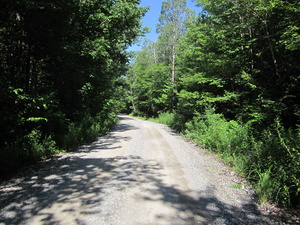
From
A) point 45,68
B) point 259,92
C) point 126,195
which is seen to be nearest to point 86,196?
point 126,195

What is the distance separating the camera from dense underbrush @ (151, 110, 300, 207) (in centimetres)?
383

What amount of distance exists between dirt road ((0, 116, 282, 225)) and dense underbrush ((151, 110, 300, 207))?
471mm

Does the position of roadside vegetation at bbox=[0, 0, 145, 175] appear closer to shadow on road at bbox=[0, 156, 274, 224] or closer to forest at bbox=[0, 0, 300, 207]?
forest at bbox=[0, 0, 300, 207]

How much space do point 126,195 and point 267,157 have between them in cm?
379

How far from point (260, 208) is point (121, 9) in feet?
35.7

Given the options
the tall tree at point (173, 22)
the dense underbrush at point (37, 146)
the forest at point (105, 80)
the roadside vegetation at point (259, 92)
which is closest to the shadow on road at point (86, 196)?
the dense underbrush at point (37, 146)

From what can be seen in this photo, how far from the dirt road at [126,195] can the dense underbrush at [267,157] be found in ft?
1.54

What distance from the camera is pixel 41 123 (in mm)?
7254

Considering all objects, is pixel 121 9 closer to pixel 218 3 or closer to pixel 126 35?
pixel 126 35

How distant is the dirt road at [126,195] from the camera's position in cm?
306

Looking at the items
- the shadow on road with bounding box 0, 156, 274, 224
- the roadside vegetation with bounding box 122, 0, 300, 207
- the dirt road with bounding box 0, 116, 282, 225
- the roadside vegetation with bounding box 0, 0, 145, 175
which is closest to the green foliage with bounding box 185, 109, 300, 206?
the roadside vegetation with bounding box 122, 0, 300, 207

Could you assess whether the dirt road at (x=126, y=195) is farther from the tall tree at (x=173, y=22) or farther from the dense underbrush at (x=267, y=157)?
the tall tree at (x=173, y=22)

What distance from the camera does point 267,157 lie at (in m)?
4.82

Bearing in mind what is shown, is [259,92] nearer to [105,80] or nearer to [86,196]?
[86,196]
